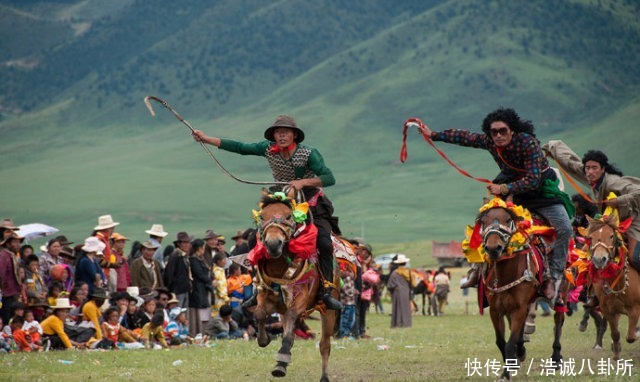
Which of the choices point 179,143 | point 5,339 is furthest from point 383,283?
point 179,143

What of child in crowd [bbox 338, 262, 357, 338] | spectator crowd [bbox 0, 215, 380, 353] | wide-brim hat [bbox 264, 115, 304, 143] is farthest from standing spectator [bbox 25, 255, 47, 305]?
wide-brim hat [bbox 264, 115, 304, 143]

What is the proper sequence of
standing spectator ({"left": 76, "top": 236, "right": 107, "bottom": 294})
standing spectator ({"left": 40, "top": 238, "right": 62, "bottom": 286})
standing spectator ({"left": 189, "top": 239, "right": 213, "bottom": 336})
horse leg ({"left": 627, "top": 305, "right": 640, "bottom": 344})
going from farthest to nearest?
standing spectator ({"left": 189, "top": 239, "right": 213, "bottom": 336}), standing spectator ({"left": 40, "top": 238, "right": 62, "bottom": 286}), standing spectator ({"left": 76, "top": 236, "right": 107, "bottom": 294}), horse leg ({"left": 627, "top": 305, "right": 640, "bottom": 344})

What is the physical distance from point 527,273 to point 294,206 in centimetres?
321

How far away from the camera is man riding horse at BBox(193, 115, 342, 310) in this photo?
49.9ft

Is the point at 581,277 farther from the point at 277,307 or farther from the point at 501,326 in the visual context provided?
the point at 277,307

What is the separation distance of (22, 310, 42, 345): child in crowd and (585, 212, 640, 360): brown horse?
9.17m

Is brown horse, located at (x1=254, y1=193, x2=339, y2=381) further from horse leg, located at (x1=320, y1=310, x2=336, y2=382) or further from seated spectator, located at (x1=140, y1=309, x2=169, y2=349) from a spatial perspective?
seated spectator, located at (x1=140, y1=309, x2=169, y2=349)

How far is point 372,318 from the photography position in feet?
121

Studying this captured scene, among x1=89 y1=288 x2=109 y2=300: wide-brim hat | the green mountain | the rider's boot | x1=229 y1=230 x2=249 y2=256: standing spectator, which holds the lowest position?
the rider's boot

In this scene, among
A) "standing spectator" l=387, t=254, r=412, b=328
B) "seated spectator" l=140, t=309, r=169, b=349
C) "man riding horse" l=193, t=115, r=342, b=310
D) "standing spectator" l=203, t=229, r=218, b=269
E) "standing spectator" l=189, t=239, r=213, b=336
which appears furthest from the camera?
"standing spectator" l=387, t=254, r=412, b=328

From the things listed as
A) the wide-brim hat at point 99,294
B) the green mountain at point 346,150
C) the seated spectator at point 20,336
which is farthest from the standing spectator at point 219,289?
the green mountain at point 346,150

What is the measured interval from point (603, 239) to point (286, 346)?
5.64 meters

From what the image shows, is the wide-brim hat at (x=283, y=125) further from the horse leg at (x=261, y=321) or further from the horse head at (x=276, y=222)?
the horse leg at (x=261, y=321)

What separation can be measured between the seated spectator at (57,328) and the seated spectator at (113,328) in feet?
2.72
